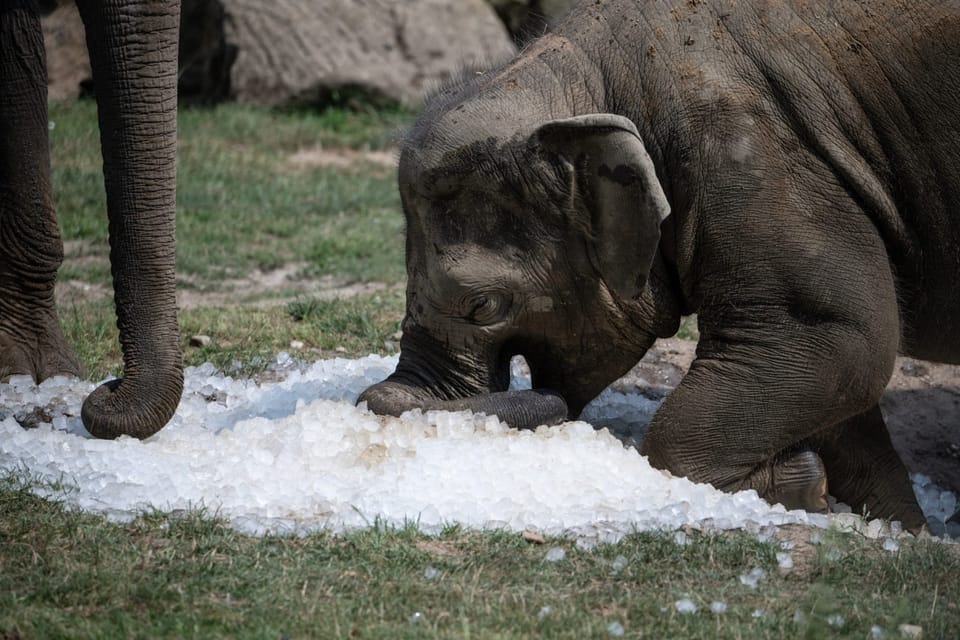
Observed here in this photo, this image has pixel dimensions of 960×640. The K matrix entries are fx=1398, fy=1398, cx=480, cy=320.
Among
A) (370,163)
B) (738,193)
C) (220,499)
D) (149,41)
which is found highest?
(149,41)

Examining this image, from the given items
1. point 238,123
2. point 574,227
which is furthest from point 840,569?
point 238,123

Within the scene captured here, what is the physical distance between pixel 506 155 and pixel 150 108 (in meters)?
1.26

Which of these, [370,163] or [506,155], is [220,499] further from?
[370,163]

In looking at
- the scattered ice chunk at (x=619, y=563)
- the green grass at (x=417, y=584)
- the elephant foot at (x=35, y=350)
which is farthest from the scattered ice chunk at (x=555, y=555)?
the elephant foot at (x=35, y=350)

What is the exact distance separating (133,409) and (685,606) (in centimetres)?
216

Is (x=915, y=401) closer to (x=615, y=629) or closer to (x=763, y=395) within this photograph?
(x=763, y=395)

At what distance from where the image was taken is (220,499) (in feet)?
14.8

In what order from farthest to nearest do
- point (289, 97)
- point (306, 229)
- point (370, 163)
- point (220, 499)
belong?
point (289, 97) → point (370, 163) → point (306, 229) → point (220, 499)

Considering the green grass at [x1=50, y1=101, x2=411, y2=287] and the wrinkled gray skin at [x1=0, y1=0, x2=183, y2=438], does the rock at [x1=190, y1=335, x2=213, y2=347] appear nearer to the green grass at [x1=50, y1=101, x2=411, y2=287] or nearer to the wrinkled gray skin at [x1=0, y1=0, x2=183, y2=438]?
the green grass at [x1=50, y1=101, x2=411, y2=287]

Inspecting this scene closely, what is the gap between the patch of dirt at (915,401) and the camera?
6.61 metres

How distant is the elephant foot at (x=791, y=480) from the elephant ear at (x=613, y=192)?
2.75 ft

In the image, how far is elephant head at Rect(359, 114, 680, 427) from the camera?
4867 millimetres

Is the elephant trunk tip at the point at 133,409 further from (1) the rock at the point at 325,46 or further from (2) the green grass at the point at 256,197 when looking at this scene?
(1) the rock at the point at 325,46

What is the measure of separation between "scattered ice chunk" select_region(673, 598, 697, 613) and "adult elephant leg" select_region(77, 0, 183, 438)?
2.07 meters
